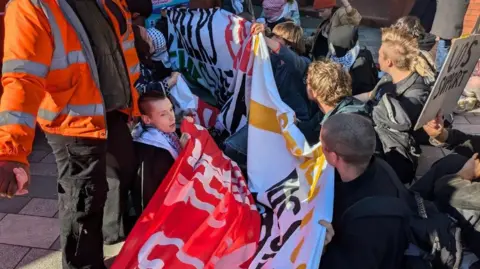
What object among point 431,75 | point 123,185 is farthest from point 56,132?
point 431,75

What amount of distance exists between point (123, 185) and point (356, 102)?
165 cm

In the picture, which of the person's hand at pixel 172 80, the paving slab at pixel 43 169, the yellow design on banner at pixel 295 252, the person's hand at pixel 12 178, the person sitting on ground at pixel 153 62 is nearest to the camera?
the person's hand at pixel 12 178

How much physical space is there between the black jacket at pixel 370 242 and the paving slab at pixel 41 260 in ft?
5.87

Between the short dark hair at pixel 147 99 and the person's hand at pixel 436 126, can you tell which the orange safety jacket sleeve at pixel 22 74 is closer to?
the short dark hair at pixel 147 99

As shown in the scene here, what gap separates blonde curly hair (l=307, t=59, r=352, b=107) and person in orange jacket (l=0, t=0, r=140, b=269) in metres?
1.21

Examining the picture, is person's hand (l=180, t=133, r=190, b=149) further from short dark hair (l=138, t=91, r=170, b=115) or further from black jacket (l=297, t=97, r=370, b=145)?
black jacket (l=297, t=97, r=370, b=145)

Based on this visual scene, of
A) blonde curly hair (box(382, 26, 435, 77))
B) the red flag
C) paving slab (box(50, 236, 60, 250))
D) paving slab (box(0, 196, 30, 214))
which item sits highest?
blonde curly hair (box(382, 26, 435, 77))

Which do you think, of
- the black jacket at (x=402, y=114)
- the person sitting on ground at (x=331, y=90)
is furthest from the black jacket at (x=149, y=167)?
the black jacket at (x=402, y=114)

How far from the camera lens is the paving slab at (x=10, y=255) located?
313 centimetres

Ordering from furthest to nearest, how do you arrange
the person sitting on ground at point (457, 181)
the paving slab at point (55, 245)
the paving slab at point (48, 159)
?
the paving slab at point (48, 159) < the paving slab at point (55, 245) < the person sitting on ground at point (457, 181)

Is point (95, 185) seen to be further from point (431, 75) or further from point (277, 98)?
point (431, 75)

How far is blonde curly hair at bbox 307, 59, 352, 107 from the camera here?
3.27m

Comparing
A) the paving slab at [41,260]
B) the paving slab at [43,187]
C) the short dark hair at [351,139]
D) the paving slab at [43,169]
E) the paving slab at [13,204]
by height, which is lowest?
the paving slab at [43,169]

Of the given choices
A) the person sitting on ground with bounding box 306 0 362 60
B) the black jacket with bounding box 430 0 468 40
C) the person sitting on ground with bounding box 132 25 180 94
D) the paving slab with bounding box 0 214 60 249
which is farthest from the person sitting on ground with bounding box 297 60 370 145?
the black jacket with bounding box 430 0 468 40
